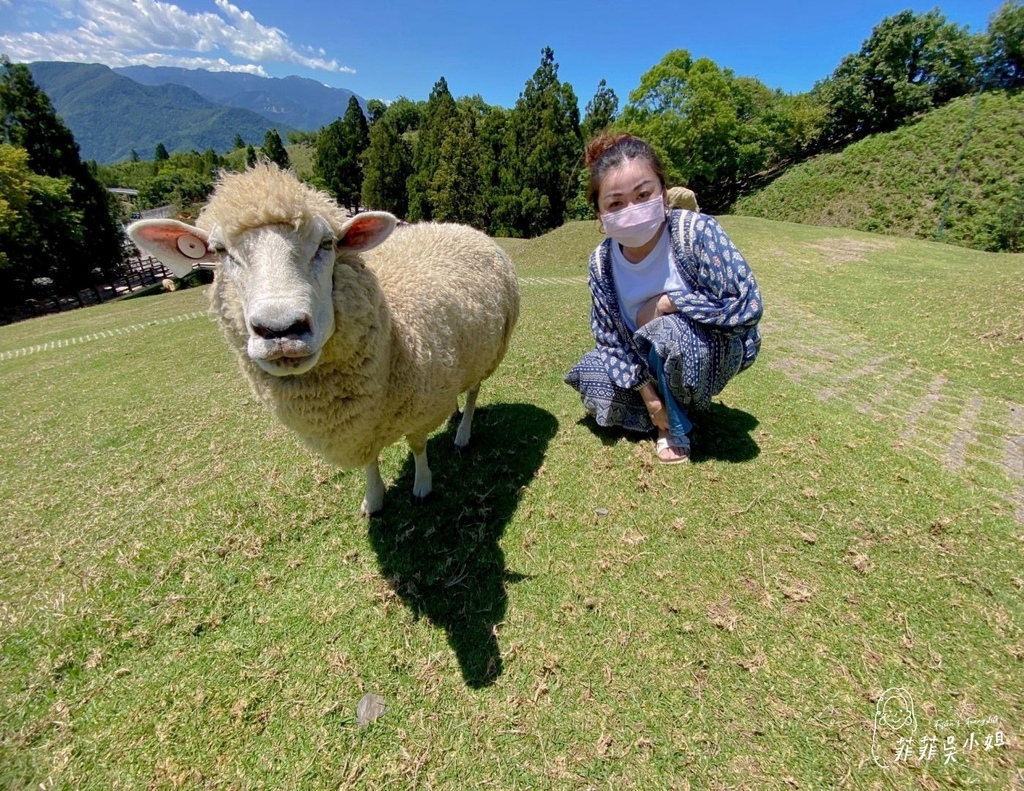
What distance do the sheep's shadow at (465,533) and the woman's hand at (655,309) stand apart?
142 cm

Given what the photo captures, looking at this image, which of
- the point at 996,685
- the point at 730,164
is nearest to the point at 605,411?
the point at 996,685

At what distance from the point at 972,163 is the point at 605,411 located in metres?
30.6

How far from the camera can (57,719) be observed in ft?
6.94

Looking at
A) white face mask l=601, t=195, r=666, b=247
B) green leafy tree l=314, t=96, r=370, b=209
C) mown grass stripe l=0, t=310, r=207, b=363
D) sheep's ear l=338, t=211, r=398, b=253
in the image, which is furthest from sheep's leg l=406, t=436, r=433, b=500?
green leafy tree l=314, t=96, r=370, b=209

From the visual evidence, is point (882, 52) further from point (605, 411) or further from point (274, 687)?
point (274, 687)

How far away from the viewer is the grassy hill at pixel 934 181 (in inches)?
789

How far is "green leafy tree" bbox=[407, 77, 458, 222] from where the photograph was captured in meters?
33.5

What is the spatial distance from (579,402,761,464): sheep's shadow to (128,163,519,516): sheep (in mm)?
1364

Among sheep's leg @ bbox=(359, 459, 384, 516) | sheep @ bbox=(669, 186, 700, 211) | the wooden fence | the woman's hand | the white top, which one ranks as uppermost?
sheep @ bbox=(669, 186, 700, 211)

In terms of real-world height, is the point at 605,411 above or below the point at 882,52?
below

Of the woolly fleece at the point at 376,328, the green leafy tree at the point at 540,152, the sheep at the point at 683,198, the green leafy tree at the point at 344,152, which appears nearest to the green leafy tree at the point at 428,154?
the green leafy tree at the point at 540,152

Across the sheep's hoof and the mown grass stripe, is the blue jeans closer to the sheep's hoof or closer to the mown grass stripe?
the sheep's hoof

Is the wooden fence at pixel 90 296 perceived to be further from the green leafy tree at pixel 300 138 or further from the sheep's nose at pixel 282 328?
the green leafy tree at pixel 300 138

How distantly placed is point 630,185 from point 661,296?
0.84 meters
